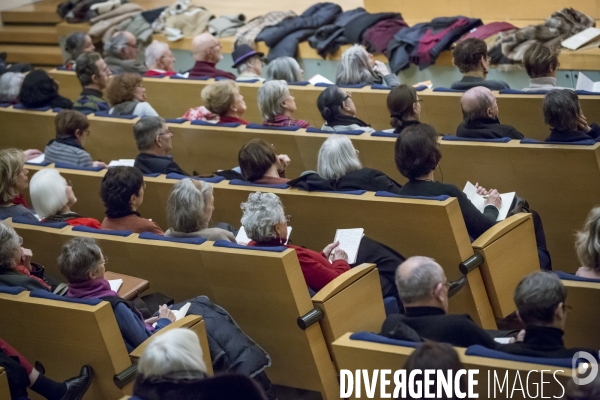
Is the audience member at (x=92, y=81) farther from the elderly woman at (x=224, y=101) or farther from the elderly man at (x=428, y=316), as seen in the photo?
the elderly man at (x=428, y=316)

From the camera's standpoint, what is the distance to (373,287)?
11.9ft

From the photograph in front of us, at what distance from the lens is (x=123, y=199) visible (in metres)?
4.29

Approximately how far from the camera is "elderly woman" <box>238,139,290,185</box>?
4457mm

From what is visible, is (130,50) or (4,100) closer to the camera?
(4,100)

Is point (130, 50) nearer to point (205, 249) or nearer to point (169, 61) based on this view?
point (169, 61)

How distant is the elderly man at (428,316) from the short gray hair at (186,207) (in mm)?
1243

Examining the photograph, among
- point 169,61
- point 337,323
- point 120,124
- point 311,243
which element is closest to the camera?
point 337,323

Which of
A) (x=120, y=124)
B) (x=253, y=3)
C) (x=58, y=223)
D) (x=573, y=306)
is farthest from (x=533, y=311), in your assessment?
(x=253, y=3)

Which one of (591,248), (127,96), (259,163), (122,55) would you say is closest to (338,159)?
(259,163)

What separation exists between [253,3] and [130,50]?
202 centimetres

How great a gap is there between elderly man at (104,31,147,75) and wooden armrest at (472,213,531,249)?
4.43 metres

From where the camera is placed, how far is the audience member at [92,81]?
6.58m

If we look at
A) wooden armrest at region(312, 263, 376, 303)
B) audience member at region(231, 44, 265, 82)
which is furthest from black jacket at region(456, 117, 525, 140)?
audience member at region(231, 44, 265, 82)

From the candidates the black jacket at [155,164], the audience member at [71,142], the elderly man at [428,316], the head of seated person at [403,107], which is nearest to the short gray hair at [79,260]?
the elderly man at [428,316]
